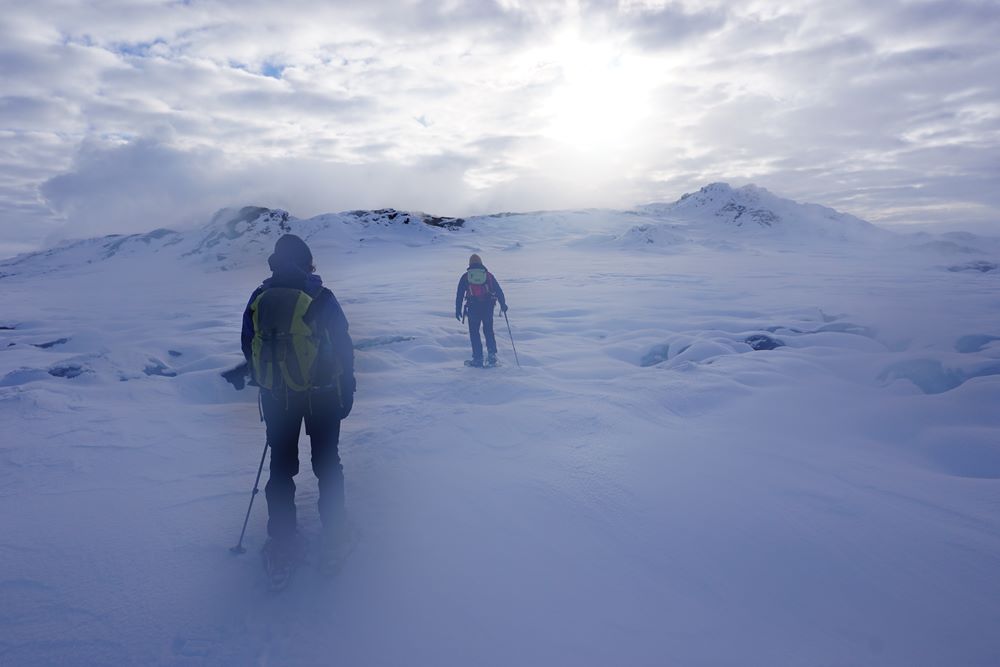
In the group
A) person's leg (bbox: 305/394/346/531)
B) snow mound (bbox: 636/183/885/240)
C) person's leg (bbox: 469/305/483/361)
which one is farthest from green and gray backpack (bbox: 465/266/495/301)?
snow mound (bbox: 636/183/885/240)

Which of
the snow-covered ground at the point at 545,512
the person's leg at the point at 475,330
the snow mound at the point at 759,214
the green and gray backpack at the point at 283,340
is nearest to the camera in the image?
the snow-covered ground at the point at 545,512

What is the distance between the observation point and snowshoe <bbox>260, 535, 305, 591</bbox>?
3.46m

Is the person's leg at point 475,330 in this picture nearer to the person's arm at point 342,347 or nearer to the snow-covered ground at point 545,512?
the snow-covered ground at point 545,512

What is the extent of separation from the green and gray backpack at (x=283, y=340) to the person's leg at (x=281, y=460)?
0.16m

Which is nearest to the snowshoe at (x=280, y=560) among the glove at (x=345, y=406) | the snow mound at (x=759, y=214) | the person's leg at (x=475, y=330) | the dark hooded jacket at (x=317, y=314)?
the glove at (x=345, y=406)

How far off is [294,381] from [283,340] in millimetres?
314

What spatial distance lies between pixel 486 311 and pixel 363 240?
85629mm

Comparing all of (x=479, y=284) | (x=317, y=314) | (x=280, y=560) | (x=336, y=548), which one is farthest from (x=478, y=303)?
(x=280, y=560)

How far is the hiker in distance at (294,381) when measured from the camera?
11.8 ft

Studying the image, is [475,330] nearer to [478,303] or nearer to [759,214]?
[478,303]

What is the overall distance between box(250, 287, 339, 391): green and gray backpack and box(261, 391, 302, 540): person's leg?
0.16 m

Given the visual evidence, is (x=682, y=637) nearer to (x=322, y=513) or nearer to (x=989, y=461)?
(x=322, y=513)

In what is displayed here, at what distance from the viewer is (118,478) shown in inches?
200

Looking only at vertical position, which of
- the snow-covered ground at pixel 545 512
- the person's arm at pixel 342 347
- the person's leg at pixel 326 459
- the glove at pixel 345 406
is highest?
the person's arm at pixel 342 347
